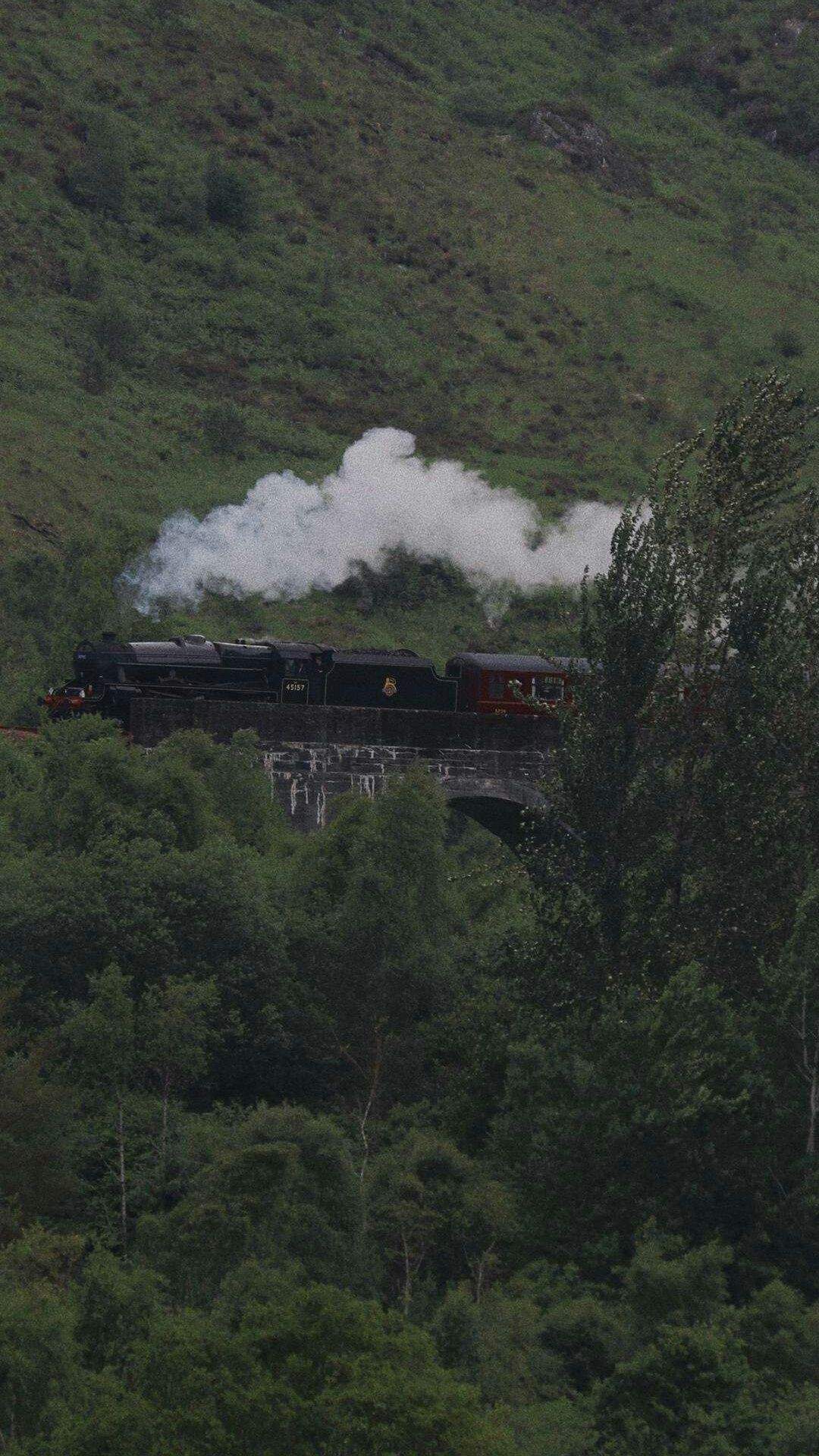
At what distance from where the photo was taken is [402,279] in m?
175

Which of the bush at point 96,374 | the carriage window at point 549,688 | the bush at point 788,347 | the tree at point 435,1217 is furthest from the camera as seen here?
the bush at point 788,347

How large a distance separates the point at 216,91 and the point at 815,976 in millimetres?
154356

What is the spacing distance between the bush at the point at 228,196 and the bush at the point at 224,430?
34947 mm

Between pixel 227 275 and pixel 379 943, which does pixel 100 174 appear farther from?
pixel 379 943

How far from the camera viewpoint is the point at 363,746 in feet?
205

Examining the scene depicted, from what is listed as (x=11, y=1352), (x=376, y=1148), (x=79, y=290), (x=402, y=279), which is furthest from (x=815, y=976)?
(x=402, y=279)

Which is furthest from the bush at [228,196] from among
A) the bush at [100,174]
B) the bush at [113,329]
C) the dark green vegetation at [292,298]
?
the bush at [113,329]

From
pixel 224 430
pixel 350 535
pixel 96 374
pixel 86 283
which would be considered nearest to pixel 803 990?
pixel 350 535

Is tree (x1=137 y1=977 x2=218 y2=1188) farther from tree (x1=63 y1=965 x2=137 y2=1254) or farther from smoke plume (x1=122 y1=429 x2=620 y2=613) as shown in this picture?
smoke plume (x1=122 y1=429 x2=620 y2=613)

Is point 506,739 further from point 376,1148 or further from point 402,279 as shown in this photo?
point 402,279

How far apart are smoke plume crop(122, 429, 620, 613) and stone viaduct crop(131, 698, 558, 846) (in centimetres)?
3848

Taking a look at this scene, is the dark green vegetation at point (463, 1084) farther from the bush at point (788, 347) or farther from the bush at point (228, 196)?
the bush at point (788, 347)

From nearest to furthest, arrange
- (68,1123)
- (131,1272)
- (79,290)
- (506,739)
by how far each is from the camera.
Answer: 1. (131,1272)
2. (68,1123)
3. (506,739)
4. (79,290)

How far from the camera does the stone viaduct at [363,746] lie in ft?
203
